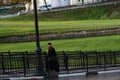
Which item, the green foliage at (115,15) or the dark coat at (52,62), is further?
the green foliage at (115,15)

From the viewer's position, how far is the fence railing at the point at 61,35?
173 ft

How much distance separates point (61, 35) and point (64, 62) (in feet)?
93.5

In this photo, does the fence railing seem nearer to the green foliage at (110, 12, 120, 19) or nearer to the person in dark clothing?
the person in dark clothing

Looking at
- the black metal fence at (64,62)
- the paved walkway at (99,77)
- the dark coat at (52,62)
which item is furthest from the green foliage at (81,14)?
the dark coat at (52,62)

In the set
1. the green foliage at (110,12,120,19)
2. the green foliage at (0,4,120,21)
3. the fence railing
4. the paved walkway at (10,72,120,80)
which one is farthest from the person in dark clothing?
the green foliage at (0,4,120,21)

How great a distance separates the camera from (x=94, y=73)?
83.5 feet

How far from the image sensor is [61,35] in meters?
53.9

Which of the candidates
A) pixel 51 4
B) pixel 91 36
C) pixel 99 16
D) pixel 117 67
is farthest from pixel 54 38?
pixel 51 4

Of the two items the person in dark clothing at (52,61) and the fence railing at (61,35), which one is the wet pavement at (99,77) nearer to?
the person in dark clothing at (52,61)

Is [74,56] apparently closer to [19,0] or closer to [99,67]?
[99,67]

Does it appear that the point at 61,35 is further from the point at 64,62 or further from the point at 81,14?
the point at 81,14

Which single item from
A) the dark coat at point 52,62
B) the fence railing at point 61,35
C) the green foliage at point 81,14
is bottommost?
the green foliage at point 81,14

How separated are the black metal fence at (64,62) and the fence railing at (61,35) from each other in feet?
84.3

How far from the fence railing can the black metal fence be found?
2571cm
